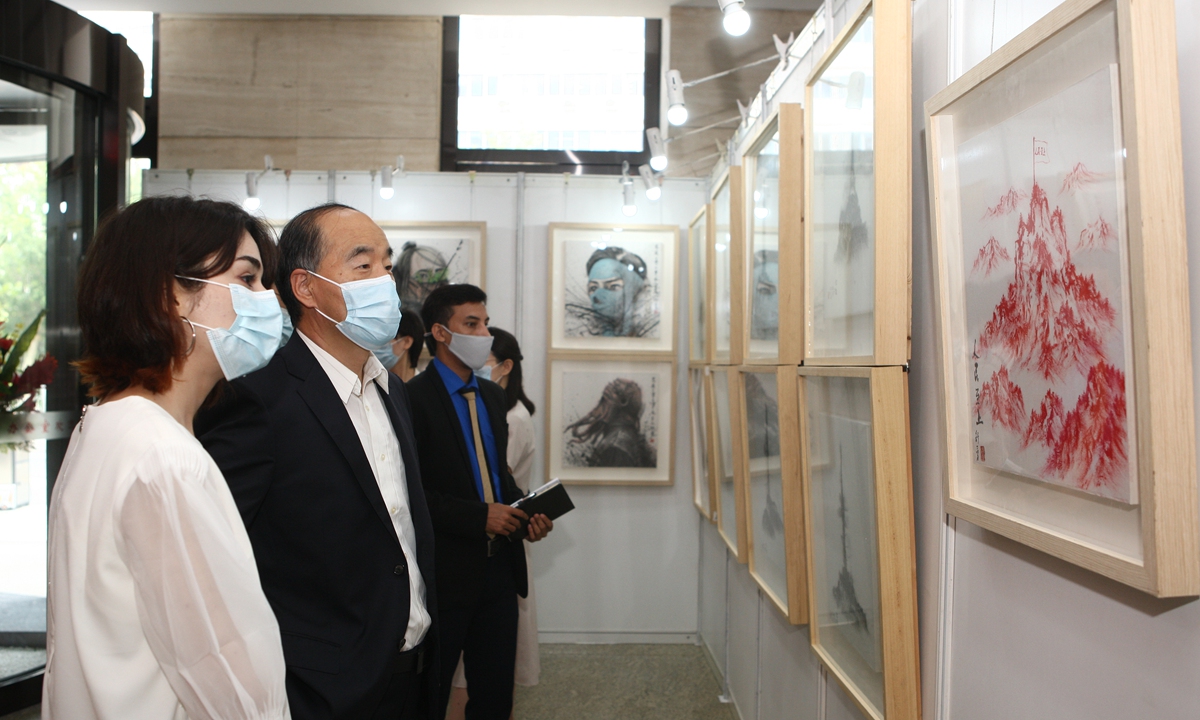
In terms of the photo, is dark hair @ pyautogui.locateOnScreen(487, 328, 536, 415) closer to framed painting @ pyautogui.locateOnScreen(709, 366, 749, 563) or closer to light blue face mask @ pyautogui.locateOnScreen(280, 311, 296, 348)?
framed painting @ pyautogui.locateOnScreen(709, 366, 749, 563)

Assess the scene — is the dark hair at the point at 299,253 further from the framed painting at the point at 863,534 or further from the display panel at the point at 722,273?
the display panel at the point at 722,273

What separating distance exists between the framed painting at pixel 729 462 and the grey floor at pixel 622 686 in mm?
1096

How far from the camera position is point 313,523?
5.72 feet

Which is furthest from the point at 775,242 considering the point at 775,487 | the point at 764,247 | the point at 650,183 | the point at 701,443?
the point at 650,183

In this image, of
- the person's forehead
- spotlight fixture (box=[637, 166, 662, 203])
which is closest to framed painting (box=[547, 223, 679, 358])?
spotlight fixture (box=[637, 166, 662, 203])

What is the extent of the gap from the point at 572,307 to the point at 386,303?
3312 mm

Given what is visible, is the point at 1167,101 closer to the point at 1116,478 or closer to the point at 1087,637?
the point at 1116,478

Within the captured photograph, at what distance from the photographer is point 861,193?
1.83m

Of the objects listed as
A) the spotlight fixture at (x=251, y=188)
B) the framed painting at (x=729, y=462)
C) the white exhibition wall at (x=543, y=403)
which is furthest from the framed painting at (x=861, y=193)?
the spotlight fixture at (x=251, y=188)

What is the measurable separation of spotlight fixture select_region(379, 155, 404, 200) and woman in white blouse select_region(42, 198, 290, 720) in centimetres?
385

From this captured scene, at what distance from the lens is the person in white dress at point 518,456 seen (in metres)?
3.66

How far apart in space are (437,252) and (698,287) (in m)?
1.85

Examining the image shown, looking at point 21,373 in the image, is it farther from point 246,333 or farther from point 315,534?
point 246,333

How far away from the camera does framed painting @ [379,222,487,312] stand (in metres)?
5.23
